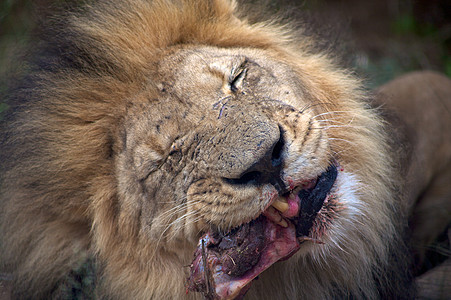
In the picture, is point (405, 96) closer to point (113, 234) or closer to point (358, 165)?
point (358, 165)

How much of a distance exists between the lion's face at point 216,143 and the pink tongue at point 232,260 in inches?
3.7

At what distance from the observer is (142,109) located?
2.18 m

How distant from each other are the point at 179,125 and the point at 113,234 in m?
0.58

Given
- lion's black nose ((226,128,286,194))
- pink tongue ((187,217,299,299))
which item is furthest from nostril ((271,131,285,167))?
pink tongue ((187,217,299,299))

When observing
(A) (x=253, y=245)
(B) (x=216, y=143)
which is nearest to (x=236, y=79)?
(B) (x=216, y=143)

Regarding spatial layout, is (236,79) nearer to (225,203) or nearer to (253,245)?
(225,203)

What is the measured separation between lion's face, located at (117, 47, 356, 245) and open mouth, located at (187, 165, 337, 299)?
5 cm

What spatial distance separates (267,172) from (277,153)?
0.10 metres

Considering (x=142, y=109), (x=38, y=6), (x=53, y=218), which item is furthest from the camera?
(x=38, y=6)

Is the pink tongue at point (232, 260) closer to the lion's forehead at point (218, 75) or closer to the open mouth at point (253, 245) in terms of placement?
the open mouth at point (253, 245)

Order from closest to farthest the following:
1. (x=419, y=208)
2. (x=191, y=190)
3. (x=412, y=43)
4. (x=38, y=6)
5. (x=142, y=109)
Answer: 1. (x=191, y=190)
2. (x=142, y=109)
3. (x=38, y=6)
4. (x=419, y=208)
5. (x=412, y=43)

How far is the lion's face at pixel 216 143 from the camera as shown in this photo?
5.89 feet

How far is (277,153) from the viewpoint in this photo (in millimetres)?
1820

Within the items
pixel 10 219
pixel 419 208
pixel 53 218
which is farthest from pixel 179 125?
pixel 419 208
